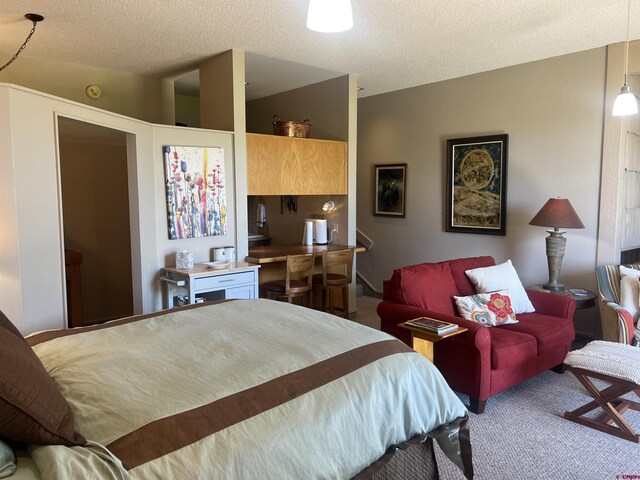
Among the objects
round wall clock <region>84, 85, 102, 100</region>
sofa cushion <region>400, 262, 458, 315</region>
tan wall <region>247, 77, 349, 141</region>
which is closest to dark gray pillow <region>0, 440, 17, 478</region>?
sofa cushion <region>400, 262, 458, 315</region>

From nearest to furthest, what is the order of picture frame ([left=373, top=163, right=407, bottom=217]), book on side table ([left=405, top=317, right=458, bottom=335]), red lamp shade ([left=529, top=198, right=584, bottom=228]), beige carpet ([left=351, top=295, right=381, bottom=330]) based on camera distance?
book on side table ([left=405, top=317, right=458, bottom=335])
red lamp shade ([left=529, top=198, right=584, bottom=228])
beige carpet ([left=351, top=295, right=381, bottom=330])
picture frame ([left=373, top=163, right=407, bottom=217])

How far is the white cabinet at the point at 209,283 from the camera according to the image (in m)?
3.81

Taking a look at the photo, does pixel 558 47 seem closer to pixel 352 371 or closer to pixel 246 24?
pixel 246 24

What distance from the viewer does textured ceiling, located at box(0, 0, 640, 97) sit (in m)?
3.28

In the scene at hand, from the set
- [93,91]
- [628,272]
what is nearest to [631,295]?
[628,272]

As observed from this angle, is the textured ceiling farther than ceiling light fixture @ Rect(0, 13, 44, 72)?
No

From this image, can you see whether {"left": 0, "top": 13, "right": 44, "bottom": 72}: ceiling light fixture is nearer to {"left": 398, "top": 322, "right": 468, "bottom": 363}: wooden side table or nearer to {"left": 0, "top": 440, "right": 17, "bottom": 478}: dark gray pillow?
{"left": 0, "top": 440, "right": 17, "bottom": 478}: dark gray pillow

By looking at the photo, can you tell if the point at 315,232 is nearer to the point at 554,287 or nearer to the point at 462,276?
the point at 462,276

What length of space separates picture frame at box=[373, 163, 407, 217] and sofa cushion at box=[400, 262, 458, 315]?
2400 millimetres

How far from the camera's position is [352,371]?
5.79 feet

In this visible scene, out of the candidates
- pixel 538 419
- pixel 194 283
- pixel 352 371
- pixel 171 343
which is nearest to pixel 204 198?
pixel 194 283

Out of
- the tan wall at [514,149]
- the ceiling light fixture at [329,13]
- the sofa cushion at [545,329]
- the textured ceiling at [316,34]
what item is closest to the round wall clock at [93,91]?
the textured ceiling at [316,34]

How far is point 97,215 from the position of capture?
5176mm

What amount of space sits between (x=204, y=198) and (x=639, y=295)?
3747mm
